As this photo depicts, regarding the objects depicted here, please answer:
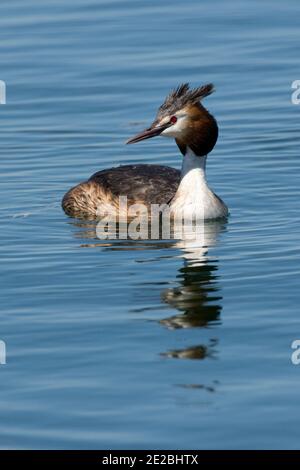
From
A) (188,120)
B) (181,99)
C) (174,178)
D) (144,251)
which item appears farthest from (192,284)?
(174,178)

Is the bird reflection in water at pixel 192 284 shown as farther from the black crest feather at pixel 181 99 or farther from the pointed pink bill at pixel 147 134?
the black crest feather at pixel 181 99

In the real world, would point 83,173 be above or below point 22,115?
below

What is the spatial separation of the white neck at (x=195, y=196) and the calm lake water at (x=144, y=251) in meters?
0.24

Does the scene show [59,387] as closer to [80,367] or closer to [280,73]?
[80,367]

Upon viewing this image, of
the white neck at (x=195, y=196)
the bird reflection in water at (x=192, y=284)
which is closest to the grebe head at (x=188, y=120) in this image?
the white neck at (x=195, y=196)

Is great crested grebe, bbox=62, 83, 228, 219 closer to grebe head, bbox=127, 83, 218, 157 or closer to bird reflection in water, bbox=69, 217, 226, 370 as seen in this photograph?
grebe head, bbox=127, 83, 218, 157

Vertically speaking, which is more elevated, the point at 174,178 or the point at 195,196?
the point at 174,178

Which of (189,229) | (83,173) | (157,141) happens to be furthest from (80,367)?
A: (157,141)

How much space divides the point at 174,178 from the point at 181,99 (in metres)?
1.03

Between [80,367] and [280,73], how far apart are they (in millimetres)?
11152

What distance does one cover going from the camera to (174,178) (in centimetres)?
1586

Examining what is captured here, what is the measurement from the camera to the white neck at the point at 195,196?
50.2 ft

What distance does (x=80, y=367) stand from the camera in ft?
34.6

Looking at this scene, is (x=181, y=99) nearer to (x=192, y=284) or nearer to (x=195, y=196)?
(x=195, y=196)
